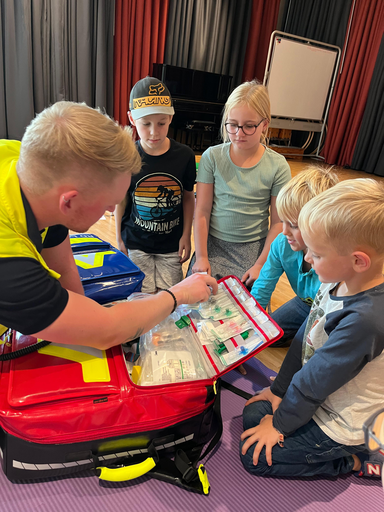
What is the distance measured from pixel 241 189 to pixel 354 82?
5.52m

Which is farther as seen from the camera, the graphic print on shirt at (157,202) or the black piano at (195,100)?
the black piano at (195,100)

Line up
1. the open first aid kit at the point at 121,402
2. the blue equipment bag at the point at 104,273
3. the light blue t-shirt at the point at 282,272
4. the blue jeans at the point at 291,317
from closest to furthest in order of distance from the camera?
the open first aid kit at the point at 121,402 → the blue equipment bag at the point at 104,273 → the light blue t-shirt at the point at 282,272 → the blue jeans at the point at 291,317

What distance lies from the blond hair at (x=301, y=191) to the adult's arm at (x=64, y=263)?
0.66 meters

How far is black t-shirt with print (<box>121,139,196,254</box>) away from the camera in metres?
1.50

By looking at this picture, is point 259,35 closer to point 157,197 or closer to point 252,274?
point 157,197

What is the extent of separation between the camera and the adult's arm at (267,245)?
58.7 inches

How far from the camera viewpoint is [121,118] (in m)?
4.82

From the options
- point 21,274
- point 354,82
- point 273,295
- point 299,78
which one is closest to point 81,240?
point 21,274

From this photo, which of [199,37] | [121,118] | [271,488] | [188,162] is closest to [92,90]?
[121,118]

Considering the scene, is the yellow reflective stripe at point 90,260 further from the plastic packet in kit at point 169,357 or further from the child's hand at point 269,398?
the child's hand at point 269,398

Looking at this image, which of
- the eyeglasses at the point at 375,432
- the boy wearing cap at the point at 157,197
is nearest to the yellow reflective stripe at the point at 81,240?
the boy wearing cap at the point at 157,197

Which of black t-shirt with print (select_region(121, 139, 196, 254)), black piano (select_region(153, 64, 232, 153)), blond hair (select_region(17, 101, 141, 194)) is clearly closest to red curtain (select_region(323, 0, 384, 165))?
black piano (select_region(153, 64, 232, 153))

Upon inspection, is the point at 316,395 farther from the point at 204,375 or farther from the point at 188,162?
the point at 188,162

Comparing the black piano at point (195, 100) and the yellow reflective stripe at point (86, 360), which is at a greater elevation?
the black piano at point (195, 100)
